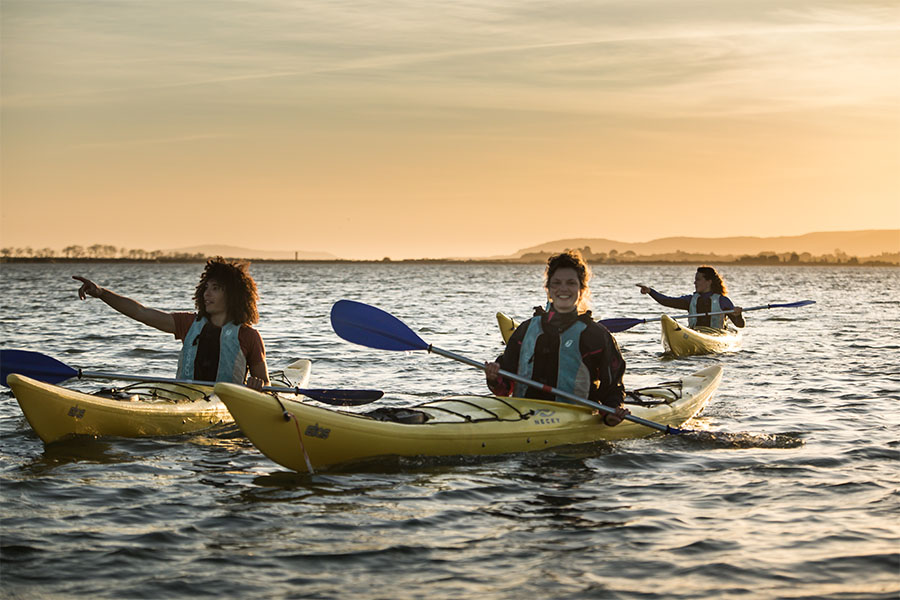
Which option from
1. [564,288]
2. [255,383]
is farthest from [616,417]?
[255,383]

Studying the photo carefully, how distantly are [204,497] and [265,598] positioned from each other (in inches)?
77.2

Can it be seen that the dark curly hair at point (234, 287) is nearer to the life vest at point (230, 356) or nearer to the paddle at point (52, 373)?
the life vest at point (230, 356)

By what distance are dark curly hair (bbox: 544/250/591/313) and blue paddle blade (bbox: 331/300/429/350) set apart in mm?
1373

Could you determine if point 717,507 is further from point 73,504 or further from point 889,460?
point 73,504

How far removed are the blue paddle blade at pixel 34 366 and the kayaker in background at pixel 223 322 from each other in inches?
24.8

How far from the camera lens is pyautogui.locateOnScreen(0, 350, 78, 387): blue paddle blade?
7.99 metres

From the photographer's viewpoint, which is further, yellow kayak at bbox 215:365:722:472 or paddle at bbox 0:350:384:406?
paddle at bbox 0:350:384:406

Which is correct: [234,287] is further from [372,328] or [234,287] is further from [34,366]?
[34,366]

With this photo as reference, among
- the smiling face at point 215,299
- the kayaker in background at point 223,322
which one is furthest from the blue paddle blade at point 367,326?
the smiling face at point 215,299

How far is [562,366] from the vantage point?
24.3 ft

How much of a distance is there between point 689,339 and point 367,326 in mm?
9178

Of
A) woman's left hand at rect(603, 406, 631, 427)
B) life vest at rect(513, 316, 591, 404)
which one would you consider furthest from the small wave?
life vest at rect(513, 316, 591, 404)

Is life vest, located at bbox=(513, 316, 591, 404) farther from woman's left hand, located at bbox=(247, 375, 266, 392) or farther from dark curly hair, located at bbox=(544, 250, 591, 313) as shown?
woman's left hand, located at bbox=(247, 375, 266, 392)

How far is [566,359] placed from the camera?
7.40 m
